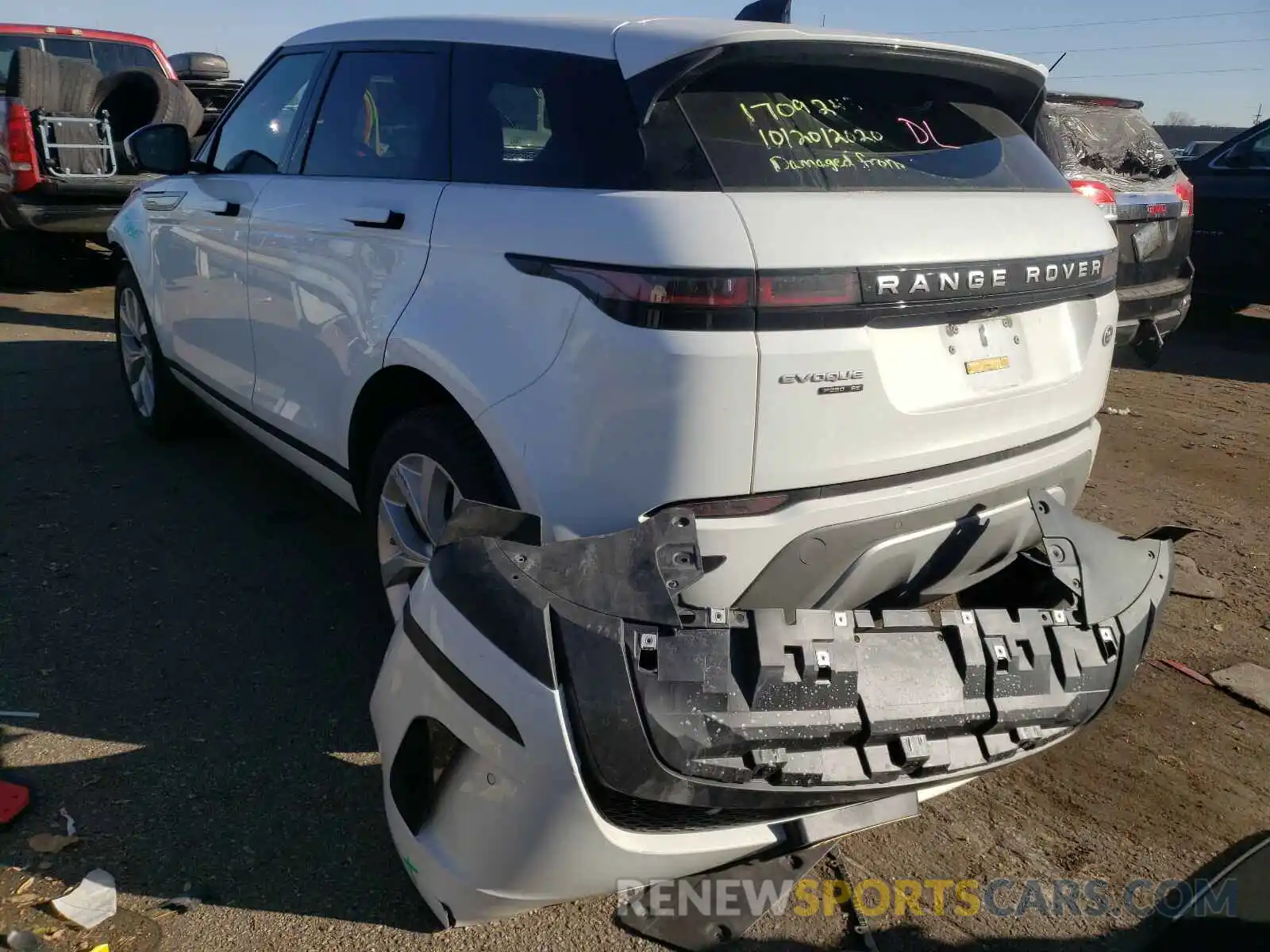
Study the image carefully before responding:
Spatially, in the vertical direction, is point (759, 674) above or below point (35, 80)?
above

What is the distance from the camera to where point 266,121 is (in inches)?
155

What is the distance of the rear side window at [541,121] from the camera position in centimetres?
233

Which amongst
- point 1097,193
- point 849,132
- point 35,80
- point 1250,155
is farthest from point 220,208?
point 1250,155

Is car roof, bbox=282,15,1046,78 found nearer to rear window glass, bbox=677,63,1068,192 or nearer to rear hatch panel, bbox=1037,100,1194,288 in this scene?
rear window glass, bbox=677,63,1068,192

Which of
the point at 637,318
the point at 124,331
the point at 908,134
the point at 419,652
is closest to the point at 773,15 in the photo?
the point at 908,134

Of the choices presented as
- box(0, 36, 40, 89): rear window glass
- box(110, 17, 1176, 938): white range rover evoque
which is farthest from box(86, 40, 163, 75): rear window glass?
box(110, 17, 1176, 938): white range rover evoque

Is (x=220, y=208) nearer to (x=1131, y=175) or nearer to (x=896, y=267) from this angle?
(x=896, y=267)

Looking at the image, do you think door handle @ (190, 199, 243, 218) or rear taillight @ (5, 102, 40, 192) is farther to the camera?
rear taillight @ (5, 102, 40, 192)

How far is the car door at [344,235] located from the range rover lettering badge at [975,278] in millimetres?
Result: 1188

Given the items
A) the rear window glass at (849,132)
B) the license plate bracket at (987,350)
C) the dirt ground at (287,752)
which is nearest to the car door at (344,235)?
the dirt ground at (287,752)

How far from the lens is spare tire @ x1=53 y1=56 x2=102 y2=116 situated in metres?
8.35

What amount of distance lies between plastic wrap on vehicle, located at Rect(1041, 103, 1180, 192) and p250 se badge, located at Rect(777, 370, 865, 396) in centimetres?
490

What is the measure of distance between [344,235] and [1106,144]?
576 cm

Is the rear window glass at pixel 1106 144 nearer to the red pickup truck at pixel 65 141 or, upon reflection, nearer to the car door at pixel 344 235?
the car door at pixel 344 235
